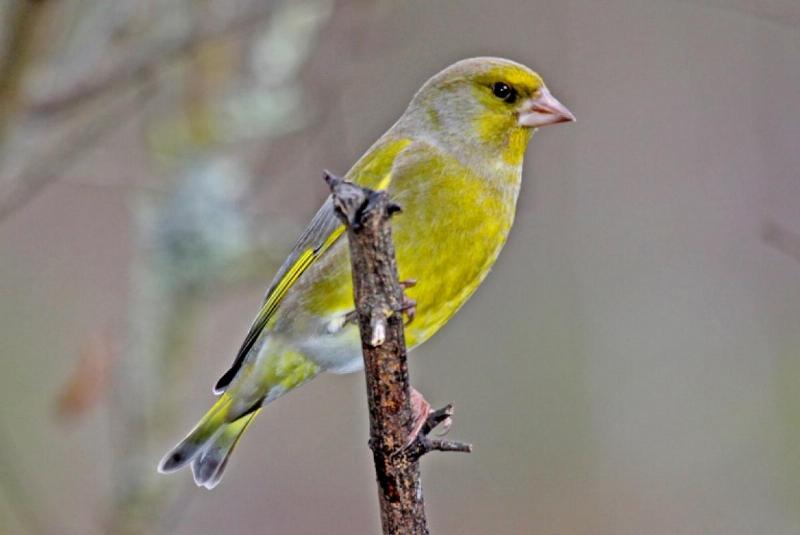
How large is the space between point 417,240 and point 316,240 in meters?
0.38

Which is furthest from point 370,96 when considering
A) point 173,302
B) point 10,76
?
point 10,76

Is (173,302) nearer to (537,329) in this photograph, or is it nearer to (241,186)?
(241,186)

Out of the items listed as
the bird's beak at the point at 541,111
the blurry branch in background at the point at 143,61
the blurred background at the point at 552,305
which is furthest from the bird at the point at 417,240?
the blurred background at the point at 552,305

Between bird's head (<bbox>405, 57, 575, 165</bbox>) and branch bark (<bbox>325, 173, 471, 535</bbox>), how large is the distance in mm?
1286

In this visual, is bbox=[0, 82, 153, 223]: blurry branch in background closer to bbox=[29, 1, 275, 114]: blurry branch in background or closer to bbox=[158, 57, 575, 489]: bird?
bbox=[29, 1, 275, 114]: blurry branch in background

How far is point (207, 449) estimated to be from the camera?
419 centimetres

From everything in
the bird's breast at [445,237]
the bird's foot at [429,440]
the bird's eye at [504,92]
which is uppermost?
the bird's eye at [504,92]

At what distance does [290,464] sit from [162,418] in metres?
2.29

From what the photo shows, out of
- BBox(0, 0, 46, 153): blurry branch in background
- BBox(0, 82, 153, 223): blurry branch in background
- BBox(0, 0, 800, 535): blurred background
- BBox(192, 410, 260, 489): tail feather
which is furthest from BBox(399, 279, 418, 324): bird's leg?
BBox(0, 0, 800, 535): blurred background

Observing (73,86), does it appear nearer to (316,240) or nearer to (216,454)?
(316,240)

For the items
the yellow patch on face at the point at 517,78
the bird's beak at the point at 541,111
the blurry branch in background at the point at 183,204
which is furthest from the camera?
the blurry branch in background at the point at 183,204

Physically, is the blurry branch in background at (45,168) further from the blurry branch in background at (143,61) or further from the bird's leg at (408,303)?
the bird's leg at (408,303)

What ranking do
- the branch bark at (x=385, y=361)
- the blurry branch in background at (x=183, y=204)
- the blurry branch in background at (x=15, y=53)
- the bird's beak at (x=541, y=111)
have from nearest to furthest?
the branch bark at (x=385, y=361), the blurry branch in background at (x=15, y=53), the bird's beak at (x=541, y=111), the blurry branch in background at (x=183, y=204)

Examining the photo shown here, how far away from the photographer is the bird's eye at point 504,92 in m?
4.18
